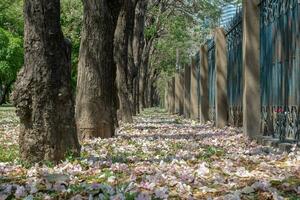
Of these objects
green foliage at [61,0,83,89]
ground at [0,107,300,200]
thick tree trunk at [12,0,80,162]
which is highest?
green foliage at [61,0,83,89]

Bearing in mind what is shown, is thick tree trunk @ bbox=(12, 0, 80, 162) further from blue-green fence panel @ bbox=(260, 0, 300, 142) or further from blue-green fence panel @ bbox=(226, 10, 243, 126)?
blue-green fence panel @ bbox=(226, 10, 243, 126)

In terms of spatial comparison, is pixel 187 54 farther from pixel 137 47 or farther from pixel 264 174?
pixel 264 174

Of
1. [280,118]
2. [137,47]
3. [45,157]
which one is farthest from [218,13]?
[45,157]

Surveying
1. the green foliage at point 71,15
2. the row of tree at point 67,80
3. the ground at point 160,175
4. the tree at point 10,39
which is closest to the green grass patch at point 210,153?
the ground at point 160,175

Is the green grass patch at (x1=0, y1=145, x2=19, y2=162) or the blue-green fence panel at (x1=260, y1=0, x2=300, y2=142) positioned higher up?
the blue-green fence panel at (x1=260, y1=0, x2=300, y2=142)

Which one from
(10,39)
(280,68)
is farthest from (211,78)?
(10,39)

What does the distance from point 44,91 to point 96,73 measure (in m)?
5.04

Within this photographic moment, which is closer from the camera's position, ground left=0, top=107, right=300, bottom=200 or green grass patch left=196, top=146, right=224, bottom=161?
ground left=0, top=107, right=300, bottom=200

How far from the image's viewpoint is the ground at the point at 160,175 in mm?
4934

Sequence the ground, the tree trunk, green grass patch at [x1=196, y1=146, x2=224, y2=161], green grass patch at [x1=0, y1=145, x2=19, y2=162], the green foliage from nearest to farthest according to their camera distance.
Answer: the ground → green grass patch at [x1=0, y1=145, x2=19, y2=162] → green grass patch at [x1=196, y1=146, x2=224, y2=161] → the tree trunk → the green foliage

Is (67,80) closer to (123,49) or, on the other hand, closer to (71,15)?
(123,49)

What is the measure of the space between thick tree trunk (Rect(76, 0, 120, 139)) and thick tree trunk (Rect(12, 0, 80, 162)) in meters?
4.38

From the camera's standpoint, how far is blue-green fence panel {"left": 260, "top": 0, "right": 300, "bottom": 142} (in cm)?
809

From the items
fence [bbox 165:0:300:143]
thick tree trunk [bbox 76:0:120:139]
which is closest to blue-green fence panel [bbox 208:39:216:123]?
fence [bbox 165:0:300:143]
